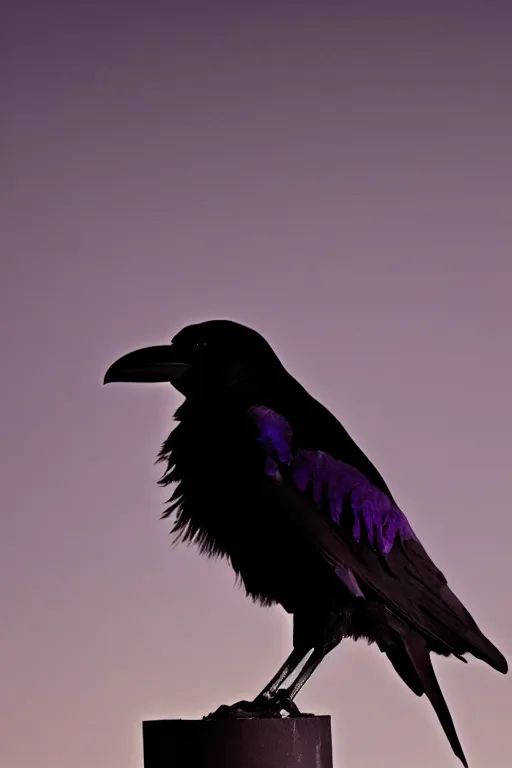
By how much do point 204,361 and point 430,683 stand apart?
1.14 meters

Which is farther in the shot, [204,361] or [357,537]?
[204,361]

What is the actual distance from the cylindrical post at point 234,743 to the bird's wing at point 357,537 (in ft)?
1.40

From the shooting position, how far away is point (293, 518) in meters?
3.09

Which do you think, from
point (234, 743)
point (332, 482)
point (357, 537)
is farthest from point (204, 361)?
point (234, 743)

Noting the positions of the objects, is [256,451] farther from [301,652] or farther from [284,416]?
[301,652]

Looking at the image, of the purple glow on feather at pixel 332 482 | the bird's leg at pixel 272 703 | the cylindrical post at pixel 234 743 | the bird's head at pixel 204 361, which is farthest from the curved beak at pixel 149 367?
the cylindrical post at pixel 234 743

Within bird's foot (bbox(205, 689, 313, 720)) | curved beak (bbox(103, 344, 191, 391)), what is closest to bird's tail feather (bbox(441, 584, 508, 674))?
bird's foot (bbox(205, 689, 313, 720))

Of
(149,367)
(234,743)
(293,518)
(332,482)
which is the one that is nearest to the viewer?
(234,743)

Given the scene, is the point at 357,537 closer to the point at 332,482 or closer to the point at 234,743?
the point at 332,482

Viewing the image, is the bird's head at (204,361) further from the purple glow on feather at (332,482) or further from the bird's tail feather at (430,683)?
the bird's tail feather at (430,683)

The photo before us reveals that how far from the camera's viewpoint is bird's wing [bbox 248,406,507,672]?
3.12 metres

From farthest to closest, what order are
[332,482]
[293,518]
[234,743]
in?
[332,482]
[293,518]
[234,743]

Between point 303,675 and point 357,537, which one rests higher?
point 357,537

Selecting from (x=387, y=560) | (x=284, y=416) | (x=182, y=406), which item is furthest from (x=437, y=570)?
(x=182, y=406)
